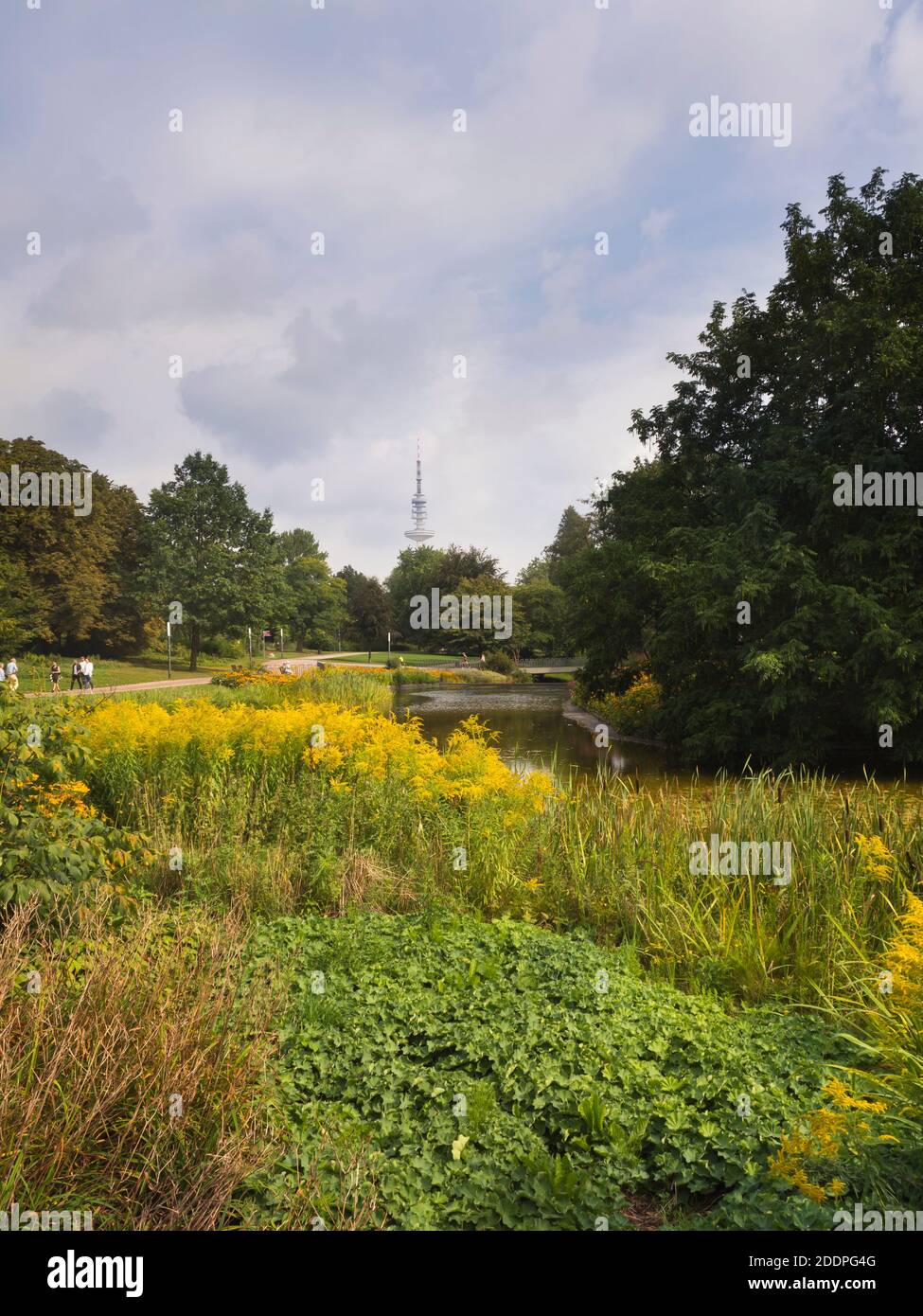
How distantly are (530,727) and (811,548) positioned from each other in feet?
25.9

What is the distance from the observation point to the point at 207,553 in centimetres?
4219

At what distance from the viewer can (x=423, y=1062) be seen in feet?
11.0

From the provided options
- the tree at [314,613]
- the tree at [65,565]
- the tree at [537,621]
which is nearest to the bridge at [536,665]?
the tree at [537,621]

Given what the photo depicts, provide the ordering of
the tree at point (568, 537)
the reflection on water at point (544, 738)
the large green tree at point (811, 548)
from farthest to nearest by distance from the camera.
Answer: the tree at point (568, 537), the reflection on water at point (544, 738), the large green tree at point (811, 548)

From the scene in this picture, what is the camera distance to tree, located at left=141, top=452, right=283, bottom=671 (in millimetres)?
41250

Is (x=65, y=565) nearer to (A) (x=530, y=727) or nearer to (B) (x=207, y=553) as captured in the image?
(B) (x=207, y=553)

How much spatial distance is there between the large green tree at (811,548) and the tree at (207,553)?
29.1m

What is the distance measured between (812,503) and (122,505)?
44.9 metres

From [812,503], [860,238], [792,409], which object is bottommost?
[812,503]

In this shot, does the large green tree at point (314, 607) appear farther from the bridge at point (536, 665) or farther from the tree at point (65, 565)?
the bridge at point (536, 665)

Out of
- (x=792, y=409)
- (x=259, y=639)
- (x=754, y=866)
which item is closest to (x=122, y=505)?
(x=259, y=639)

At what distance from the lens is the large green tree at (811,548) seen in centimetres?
1205

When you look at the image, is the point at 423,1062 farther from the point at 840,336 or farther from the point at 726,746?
the point at 840,336
